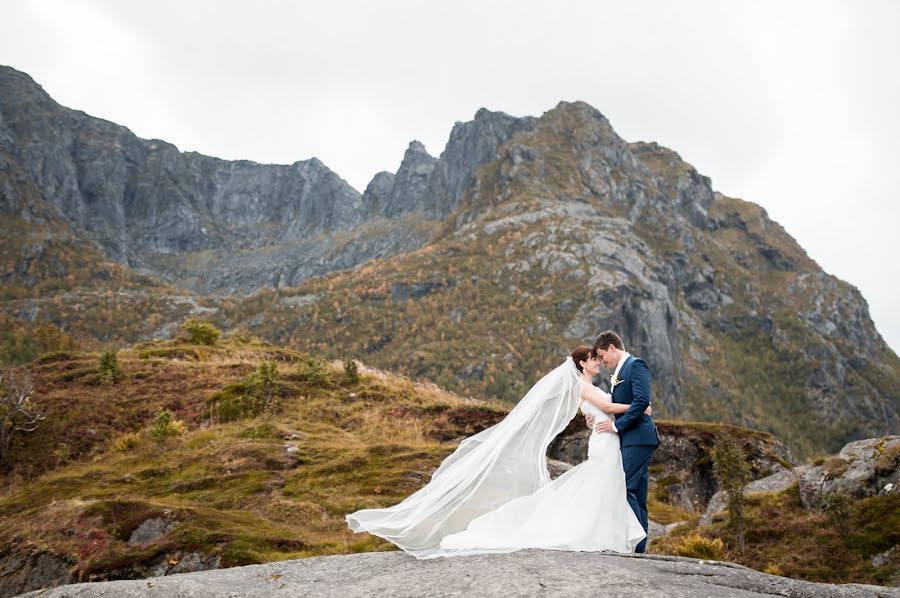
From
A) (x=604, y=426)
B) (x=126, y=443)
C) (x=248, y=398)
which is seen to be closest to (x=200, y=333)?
(x=248, y=398)

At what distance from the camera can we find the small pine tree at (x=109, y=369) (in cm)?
2005

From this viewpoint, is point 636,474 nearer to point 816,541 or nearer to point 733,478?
point 733,478

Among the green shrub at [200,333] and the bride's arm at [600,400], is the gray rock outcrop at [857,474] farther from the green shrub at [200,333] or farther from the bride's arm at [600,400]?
the green shrub at [200,333]

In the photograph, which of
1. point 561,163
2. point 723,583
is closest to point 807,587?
point 723,583

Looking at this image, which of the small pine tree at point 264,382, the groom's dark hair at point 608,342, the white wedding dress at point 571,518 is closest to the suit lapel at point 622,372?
the groom's dark hair at point 608,342

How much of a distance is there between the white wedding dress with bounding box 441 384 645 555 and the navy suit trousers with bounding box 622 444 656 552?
101mm

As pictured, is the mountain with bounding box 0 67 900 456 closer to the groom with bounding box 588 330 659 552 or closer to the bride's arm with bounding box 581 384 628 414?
the bride's arm with bounding box 581 384 628 414

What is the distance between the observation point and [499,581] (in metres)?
5.45

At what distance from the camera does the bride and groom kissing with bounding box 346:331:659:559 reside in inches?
296

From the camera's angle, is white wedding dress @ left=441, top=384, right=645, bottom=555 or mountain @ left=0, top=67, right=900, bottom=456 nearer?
white wedding dress @ left=441, top=384, right=645, bottom=555

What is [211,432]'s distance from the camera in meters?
16.0

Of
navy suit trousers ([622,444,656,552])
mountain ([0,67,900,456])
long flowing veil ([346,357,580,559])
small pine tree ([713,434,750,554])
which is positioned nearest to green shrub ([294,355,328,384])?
long flowing veil ([346,357,580,559])

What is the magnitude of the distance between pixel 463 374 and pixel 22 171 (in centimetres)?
17211

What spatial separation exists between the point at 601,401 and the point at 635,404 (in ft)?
1.99
